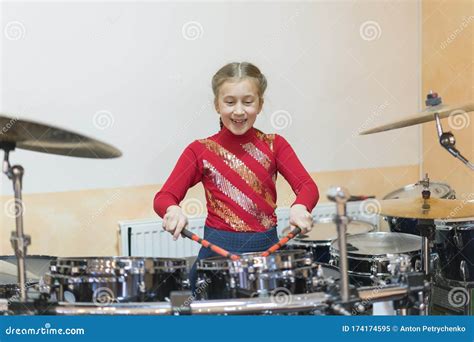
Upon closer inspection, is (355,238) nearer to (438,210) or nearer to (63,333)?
(438,210)

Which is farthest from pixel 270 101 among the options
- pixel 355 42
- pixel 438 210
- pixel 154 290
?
pixel 154 290

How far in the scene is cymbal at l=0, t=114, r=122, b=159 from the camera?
3.30 feet

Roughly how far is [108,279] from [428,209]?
79 centimetres

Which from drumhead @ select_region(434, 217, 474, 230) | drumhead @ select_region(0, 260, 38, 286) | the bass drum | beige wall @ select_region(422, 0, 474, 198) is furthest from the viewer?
beige wall @ select_region(422, 0, 474, 198)

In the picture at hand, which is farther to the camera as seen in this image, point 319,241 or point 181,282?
Result: point 319,241

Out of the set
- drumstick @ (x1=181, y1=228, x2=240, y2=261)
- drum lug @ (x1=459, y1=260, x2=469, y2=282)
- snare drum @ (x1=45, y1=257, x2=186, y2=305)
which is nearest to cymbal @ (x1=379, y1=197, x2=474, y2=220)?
drum lug @ (x1=459, y1=260, x2=469, y2=282)

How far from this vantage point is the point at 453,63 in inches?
75.6

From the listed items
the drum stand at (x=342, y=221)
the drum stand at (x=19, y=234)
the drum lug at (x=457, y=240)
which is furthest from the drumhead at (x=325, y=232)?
the drum stand at (x=19, y=234)

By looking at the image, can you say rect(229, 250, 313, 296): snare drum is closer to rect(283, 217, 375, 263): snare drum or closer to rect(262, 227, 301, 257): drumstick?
rect(262, 227, 301, 257): drumstick

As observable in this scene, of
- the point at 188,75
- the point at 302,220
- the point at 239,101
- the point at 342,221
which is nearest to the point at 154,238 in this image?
the point at 188,75

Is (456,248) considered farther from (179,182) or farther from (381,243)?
(179,182)

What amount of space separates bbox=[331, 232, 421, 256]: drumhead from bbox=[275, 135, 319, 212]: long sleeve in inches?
10.1

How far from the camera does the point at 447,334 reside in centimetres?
108

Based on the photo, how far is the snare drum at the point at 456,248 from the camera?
62.1 inches
